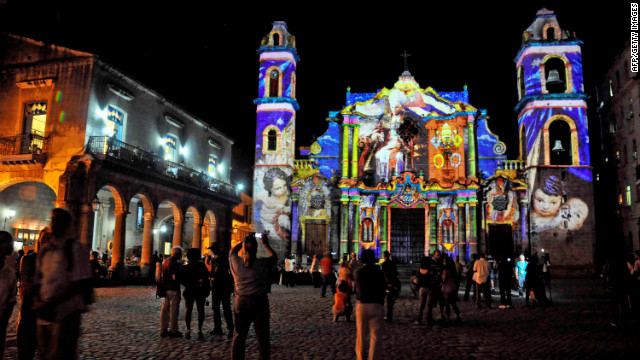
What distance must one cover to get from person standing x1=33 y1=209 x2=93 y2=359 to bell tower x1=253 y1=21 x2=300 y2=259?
28.4m

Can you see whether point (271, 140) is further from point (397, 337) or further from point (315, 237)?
point (397, 337)

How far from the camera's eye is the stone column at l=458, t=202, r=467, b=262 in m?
32.2

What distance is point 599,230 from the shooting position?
3953 centimetres

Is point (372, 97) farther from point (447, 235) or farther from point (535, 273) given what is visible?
point (535, 273)

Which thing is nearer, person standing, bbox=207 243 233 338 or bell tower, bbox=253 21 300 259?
person standing, bbox=207 243 233 338

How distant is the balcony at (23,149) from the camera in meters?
20.6

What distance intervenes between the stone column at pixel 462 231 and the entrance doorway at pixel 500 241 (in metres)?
1.59

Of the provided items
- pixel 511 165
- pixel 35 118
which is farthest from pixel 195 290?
pixel 511 165

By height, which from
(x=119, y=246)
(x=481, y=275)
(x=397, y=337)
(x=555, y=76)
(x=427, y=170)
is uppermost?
(x=555, y=76)

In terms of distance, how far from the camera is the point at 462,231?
32469 millimetres

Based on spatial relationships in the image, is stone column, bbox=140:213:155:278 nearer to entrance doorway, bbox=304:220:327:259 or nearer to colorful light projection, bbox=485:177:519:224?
entrance doorway, bbox=304:220:327:259

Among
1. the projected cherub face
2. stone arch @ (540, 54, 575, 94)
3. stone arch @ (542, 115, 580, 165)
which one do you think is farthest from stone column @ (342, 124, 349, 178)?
stone arch @ (540, 54, 575, 94)

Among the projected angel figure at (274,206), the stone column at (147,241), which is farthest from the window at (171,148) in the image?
the projected angel figure at (274,206)

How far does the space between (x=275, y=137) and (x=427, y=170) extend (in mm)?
11001
